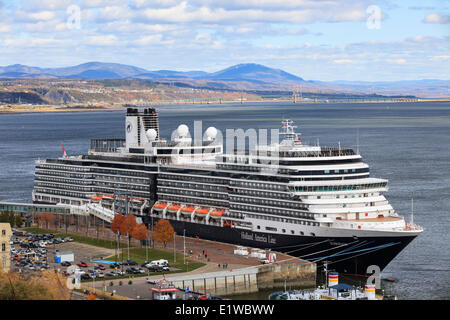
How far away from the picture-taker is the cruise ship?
70625 millimetres

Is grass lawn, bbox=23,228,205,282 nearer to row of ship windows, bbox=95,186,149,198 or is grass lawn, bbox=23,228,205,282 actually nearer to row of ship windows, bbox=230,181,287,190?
row of ship windows, bbox=95,186,149,198

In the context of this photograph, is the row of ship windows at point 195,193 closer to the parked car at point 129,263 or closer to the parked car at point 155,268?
the parked car at point 129,263

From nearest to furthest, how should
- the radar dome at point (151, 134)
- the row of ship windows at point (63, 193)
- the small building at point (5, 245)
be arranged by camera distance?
the small building at point (5, 245), the radar dome at point (151, 134), the row of ship windows at point (63, 193)

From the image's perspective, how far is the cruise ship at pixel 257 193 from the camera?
70625 millimetres

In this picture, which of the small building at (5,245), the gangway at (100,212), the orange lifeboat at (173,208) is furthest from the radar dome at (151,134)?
the small building at (5,245)

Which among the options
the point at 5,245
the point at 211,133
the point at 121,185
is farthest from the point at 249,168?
the point at 5,245

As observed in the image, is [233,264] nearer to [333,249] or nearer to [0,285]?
[333,249]

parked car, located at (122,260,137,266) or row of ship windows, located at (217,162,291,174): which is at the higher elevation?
row of ship windows, located at (217,162,291,174)

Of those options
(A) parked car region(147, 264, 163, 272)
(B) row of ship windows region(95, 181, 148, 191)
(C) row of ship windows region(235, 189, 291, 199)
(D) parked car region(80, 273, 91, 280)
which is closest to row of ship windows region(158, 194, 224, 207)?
(B) row of ship windows region(95, 181, 148, 191)

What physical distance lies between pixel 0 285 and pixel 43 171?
173 feet

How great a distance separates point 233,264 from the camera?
70750 millimetres
